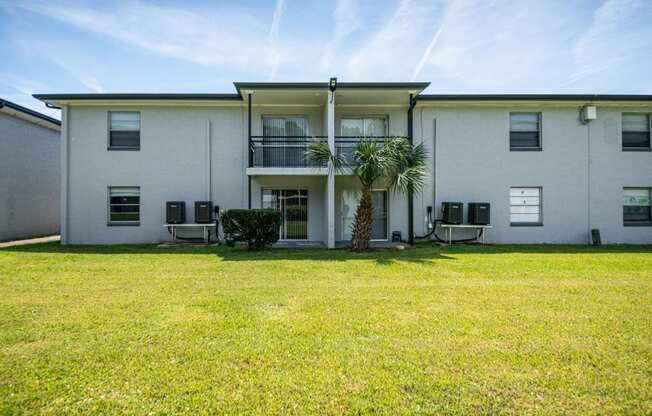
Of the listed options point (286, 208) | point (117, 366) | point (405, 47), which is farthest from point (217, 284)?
point (405, 47)

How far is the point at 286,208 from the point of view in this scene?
13.5 metres

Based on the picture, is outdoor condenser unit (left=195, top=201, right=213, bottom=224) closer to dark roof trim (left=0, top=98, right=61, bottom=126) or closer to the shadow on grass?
the shadow on grass

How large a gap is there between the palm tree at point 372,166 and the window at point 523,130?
5215 mm

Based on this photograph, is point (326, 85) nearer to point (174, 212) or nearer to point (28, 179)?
point (174, 212)

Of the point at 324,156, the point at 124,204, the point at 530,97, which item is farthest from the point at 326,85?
the point at 124,204

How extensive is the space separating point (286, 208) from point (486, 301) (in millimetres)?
9356

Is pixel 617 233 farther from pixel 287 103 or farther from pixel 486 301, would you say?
pixel 287 103

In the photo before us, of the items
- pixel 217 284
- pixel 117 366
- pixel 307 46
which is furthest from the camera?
pixel 307 46

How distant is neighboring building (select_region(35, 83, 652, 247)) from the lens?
1294cm

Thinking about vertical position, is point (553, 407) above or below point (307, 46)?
below

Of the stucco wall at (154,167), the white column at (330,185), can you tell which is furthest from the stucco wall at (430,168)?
the white column at (330,185)

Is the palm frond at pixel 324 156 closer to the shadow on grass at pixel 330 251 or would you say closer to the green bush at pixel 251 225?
the green bush at pixel 251 225

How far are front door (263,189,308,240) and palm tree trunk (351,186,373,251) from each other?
3249 mm

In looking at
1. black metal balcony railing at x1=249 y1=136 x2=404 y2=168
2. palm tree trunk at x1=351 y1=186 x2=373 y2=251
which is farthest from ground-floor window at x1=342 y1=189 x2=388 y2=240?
palm tree trunk at x1=351 y1=186 x2=373 y2=251
